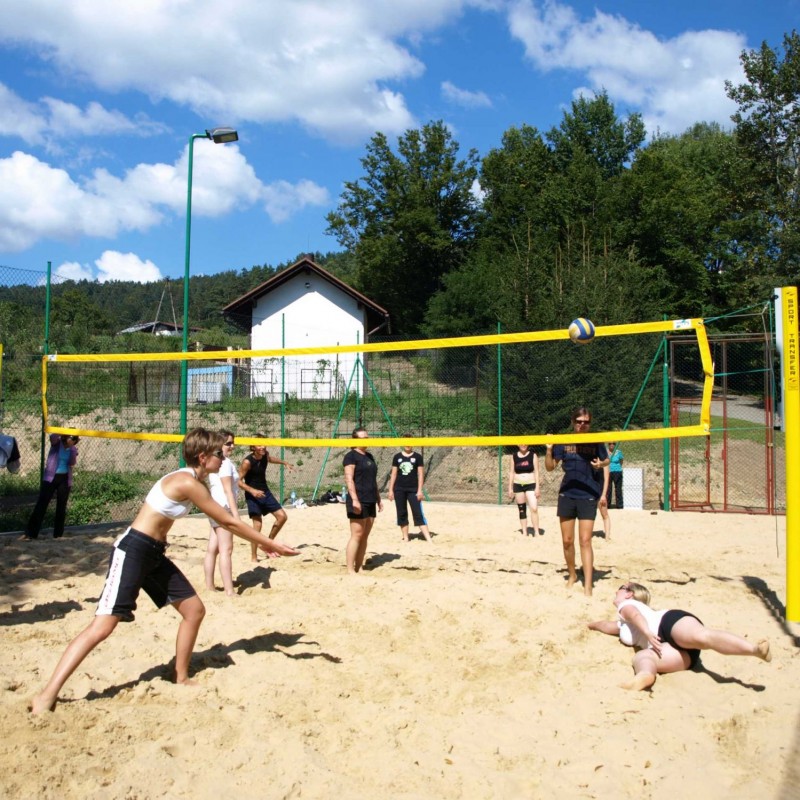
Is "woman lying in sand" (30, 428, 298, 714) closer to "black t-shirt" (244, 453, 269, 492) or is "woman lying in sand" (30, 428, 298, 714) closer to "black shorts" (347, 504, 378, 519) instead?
"black shorts" (347, 504, 378, 519)

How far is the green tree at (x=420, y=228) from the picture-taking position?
41000 mm

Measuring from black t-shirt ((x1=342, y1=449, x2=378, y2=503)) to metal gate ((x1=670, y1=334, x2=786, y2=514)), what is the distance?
6118mm

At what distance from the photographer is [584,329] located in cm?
652

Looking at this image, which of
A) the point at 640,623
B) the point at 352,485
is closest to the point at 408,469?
the point at 352,485

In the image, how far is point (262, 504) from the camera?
8.06m

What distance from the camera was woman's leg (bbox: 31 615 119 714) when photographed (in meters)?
3.84

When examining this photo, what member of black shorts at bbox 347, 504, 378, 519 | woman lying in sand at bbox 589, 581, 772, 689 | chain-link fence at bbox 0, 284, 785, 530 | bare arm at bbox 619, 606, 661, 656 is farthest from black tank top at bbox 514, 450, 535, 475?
bare arm at bbox 619, 606, 661, 656

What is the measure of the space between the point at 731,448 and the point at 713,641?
38.2 feet

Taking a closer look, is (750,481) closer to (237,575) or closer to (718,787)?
(237,575)

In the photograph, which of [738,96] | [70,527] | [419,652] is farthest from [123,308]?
[419,652]

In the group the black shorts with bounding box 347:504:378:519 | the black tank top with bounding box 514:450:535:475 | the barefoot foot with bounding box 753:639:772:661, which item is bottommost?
the barefoot foot with bounding box 753:639:772:661

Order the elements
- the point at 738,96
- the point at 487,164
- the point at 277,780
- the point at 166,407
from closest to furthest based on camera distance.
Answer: the point at 277,780, the point at 166,407, the point at 738,96, the point at 487,164

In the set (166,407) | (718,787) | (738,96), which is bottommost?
(718,787)

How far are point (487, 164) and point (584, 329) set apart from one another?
1421 inches
